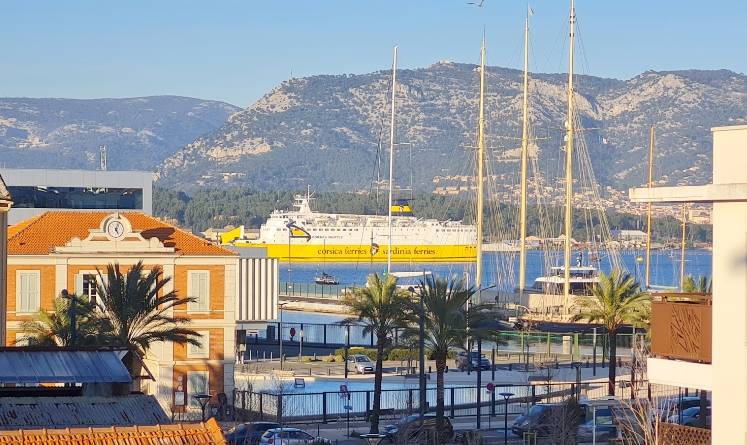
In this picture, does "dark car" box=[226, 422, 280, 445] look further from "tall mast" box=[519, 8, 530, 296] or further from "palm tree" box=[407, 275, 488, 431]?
"tall mast" box=[519, 8, 530, 296]

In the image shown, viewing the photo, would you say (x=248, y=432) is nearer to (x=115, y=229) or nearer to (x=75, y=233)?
(x=115, y=229)

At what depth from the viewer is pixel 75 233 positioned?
171 ft

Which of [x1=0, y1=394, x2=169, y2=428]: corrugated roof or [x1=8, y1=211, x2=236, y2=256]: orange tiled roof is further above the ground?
[x1=8, y1=211, x2=236, y2=256]: orange tiled roof

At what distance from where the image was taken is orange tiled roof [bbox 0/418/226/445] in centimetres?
1642

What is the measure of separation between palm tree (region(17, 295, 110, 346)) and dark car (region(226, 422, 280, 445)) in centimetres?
372

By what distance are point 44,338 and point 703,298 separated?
24.8 m

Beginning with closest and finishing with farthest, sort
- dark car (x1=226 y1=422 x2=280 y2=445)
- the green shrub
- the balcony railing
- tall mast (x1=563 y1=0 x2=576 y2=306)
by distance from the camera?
1. the balcony railing
2. dark car (x1=226 y1=422 x2=280 y2=445)
3. the green shrub
4. tall mast (x1=563 y1=0 x2=576 y2=306)

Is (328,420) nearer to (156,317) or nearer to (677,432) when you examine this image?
(156,317)

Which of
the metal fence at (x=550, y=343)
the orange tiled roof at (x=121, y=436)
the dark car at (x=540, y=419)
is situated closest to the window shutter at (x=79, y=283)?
the metal fence at (x=550, y=343)

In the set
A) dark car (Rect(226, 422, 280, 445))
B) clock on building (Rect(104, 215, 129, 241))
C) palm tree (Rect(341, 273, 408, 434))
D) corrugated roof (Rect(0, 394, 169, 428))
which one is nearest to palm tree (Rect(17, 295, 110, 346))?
dark car (Rect(226, 422, 280, 445))

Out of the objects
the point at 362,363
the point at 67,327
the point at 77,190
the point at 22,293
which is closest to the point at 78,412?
the point at 67,327

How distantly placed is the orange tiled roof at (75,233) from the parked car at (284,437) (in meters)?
15.4

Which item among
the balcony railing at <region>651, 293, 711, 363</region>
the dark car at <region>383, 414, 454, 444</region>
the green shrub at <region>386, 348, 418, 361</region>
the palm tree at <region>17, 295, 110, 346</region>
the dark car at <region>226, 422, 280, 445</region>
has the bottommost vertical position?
the green shrub at <region>386, 348, 418, 361</region>

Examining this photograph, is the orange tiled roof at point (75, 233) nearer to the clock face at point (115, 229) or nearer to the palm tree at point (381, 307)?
the clock face at point (115, 229)
